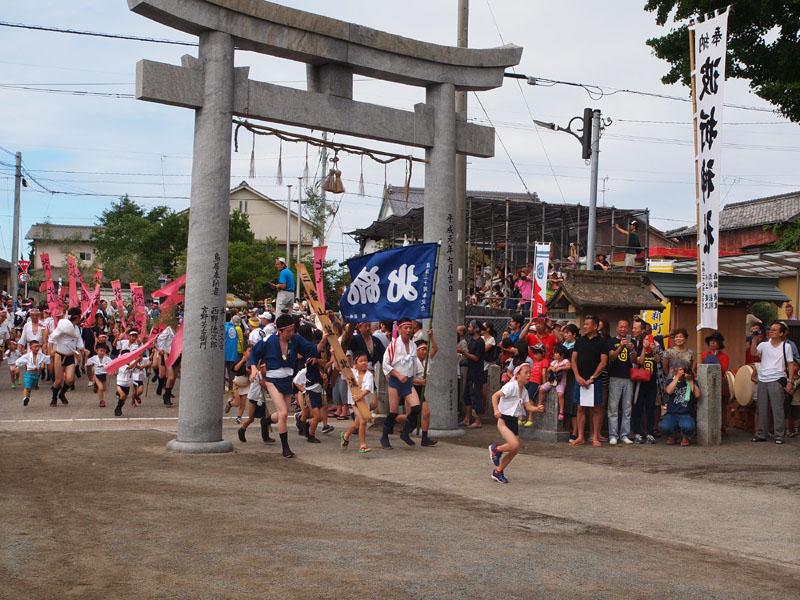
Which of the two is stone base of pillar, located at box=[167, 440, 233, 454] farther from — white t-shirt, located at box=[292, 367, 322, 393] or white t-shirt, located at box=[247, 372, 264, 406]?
white t-shirt, located at box=[292, 367, 322, 393]

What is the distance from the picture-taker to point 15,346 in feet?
76.5

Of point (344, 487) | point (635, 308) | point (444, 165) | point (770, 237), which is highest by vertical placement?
point (770, 237)

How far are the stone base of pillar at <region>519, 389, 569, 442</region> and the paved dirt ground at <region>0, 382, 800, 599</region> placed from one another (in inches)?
38.2

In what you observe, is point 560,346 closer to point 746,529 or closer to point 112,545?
point 746,529

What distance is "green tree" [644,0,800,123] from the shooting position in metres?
15.5

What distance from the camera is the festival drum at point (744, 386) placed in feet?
47.8

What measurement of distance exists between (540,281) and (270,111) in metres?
8.59

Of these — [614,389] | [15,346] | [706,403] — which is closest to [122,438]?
[614,389]

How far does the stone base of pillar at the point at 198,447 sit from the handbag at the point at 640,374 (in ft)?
20.8

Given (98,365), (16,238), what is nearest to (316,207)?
(16,238)

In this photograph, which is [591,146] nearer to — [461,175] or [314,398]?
[461,175]

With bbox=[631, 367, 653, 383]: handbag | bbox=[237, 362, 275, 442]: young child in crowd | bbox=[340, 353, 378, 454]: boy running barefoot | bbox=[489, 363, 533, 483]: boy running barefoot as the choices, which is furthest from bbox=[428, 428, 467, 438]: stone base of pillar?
bbox=[489, 363, 533, 483]: boy running barefoot

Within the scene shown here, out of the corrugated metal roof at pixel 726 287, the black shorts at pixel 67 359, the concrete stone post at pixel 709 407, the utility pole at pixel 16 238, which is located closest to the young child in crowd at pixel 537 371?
the concrete stone post at pixel 709 407

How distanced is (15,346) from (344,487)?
55.3 ft
